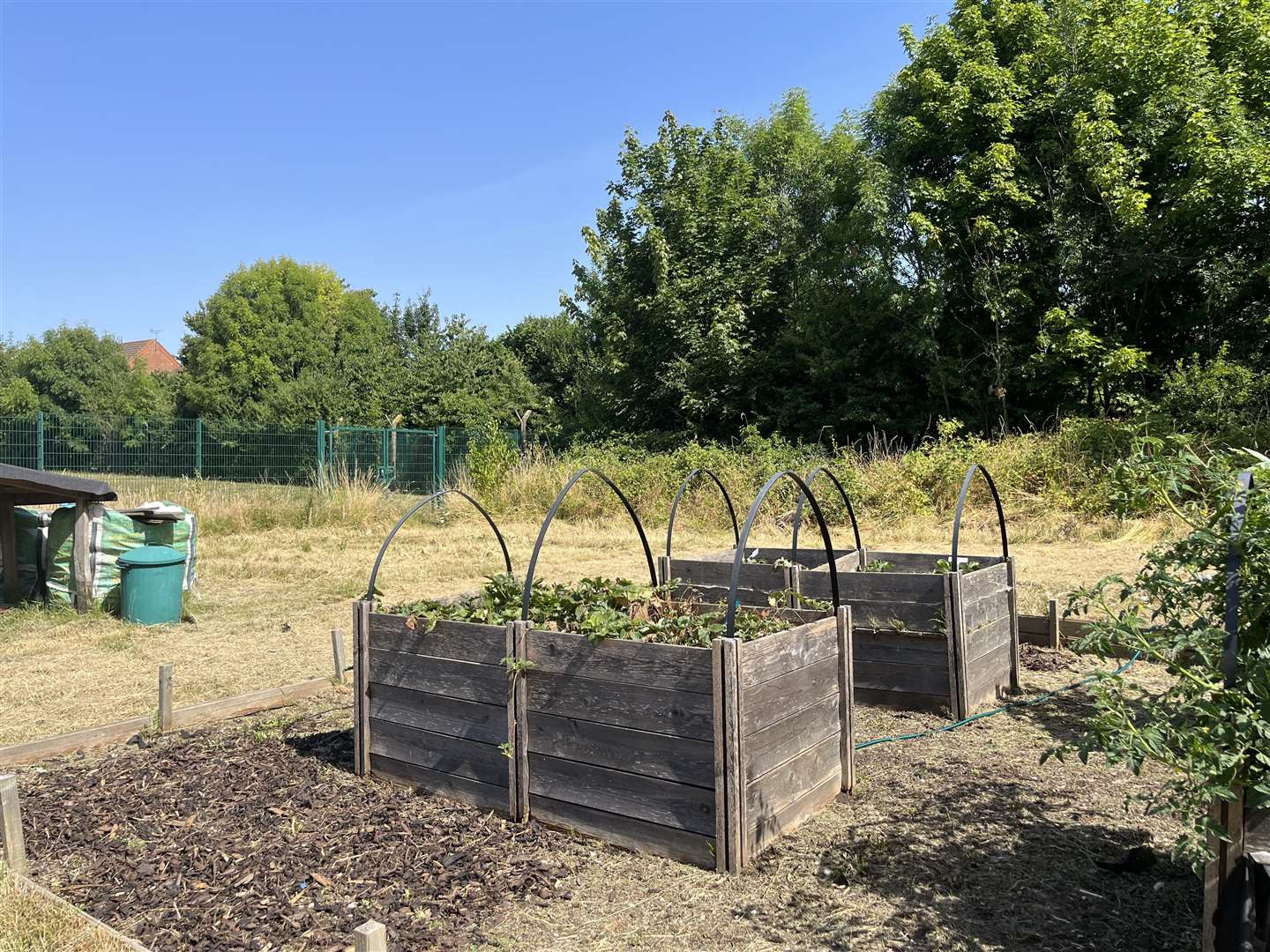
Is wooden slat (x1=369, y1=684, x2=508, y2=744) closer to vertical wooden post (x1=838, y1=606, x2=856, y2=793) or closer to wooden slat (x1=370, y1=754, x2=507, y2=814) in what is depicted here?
wooden slat (x1=370, y1=754, x2=507, y2=814)

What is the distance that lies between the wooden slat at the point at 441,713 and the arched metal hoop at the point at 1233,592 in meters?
2.74

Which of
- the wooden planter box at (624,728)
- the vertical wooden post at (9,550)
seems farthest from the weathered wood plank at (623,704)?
the vertical wooden post at (9,550)

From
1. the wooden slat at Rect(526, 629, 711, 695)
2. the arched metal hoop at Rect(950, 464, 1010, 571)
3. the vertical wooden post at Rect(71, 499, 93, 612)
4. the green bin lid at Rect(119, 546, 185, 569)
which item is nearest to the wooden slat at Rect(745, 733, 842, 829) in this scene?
the wooden slat at Rect(526, 629, 711, 695)

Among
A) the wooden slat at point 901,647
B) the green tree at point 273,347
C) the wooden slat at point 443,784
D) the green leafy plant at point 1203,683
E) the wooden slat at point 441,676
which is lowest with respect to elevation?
the wooden slat at point 443,784

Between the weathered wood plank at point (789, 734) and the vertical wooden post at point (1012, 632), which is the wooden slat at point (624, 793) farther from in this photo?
the vertical wooden post at point (1012, 632)

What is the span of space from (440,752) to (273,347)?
4704 cm

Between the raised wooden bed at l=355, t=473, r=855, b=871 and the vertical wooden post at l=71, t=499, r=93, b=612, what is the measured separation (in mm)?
6061

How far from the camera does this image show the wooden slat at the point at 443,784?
3990 mm

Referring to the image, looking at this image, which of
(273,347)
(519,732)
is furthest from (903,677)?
(273,347)

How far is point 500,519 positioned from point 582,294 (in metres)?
11.1

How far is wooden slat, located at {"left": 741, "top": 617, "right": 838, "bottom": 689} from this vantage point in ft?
11.4

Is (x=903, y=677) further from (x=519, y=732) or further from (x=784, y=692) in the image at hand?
(x=519, y=732)


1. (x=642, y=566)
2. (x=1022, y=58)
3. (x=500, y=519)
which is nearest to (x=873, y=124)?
(x=1022, y=58)

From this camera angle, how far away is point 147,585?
861 cm
